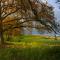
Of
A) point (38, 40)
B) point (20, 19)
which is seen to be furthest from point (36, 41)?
point (20, 19)

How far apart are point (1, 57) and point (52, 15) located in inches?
151

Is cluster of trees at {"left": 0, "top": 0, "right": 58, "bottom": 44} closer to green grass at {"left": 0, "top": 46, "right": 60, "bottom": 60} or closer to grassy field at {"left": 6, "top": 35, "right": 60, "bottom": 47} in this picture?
grassy field at {"left": 6, "top": 35, "right": 60, "bottom": 47}

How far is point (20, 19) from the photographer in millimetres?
11844

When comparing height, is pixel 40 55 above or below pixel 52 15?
below

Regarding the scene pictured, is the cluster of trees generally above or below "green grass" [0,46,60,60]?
above

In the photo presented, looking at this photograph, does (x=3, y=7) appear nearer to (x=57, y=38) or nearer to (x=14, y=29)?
(x=14, y=29)

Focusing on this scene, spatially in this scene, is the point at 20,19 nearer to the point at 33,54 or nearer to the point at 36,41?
the point at 36,41

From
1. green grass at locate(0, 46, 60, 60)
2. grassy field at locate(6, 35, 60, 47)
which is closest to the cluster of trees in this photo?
grassy field at locate(6, 35, 60, 47)

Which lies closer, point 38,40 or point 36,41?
point 38,40

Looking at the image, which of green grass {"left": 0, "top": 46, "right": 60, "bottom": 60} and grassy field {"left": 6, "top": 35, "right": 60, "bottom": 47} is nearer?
green grass {"left": 0, "top": 46, "right": 60, "bottom": 60}

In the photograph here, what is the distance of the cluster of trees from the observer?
1017 centimetres

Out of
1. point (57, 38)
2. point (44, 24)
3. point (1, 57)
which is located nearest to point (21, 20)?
point (44, 24)

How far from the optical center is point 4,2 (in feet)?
37.1

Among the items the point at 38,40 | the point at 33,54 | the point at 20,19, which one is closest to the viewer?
the point at 33,54
